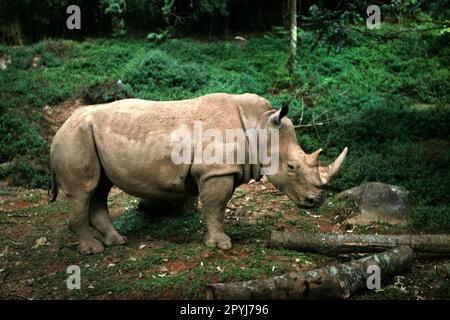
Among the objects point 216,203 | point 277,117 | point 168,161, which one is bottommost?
point 216,203

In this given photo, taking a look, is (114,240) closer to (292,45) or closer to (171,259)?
(171,259)

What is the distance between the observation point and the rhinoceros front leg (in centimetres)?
691

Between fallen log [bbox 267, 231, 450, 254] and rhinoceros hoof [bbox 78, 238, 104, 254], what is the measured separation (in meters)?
2.69

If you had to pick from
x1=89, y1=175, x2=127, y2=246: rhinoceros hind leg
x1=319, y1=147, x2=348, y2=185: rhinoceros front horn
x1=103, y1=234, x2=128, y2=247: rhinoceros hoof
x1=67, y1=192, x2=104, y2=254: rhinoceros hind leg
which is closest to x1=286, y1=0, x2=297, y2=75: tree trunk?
x1=319, y1=147, x2=348, y2=185: rhinoceros front horn

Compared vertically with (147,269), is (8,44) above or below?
above

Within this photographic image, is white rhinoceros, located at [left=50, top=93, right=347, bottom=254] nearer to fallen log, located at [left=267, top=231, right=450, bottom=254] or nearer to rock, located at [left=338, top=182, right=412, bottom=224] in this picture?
fallen log, located at [left=267, top=231, right=450, bottom=254]

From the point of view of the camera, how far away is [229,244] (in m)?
7.14

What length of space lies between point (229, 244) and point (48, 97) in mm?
9853

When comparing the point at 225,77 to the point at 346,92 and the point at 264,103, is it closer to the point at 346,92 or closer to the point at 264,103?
the point at 346,92

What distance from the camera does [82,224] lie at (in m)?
7.17

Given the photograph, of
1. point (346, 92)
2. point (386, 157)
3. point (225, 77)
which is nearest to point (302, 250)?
point (386, 157)

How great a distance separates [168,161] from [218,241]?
1.29 m

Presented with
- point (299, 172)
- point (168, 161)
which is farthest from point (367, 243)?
point (168, 161)

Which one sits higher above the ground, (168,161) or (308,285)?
(168,161)
